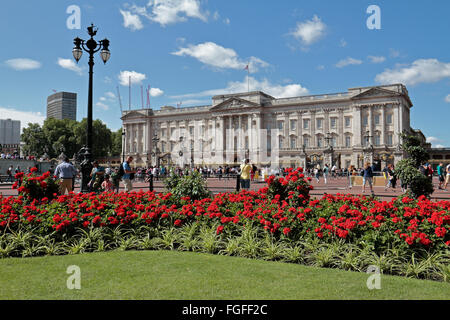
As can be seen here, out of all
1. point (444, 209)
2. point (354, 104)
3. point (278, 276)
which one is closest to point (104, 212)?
point (278, 276)

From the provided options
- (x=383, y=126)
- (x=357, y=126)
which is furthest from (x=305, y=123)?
(x=383, y=126)

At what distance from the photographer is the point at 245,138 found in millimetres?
76500

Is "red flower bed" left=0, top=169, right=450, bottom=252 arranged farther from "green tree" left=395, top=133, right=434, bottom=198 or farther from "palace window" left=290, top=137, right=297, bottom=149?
"palace window" left=290, top=137, right=297, bottom=149

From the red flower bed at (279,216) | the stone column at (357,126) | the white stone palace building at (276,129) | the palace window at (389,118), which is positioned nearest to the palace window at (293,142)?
the white stone palace building at (276,129)

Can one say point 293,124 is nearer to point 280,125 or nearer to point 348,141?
point 280,125

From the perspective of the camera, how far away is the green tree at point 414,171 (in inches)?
340

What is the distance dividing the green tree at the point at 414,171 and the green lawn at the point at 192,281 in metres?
4.80

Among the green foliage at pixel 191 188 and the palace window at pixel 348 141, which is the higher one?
the palace window at pixel 348 141

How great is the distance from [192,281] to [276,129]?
71582 mm

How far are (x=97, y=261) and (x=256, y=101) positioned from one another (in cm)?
7186

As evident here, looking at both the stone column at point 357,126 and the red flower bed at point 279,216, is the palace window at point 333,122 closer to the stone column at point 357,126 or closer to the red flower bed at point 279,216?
the stone column at point 357,126

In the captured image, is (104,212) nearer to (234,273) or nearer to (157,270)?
(157,270)

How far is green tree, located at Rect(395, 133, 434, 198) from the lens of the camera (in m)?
8.64

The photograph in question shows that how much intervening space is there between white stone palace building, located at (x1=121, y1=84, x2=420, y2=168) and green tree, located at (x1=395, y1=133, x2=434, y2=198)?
47.9m
